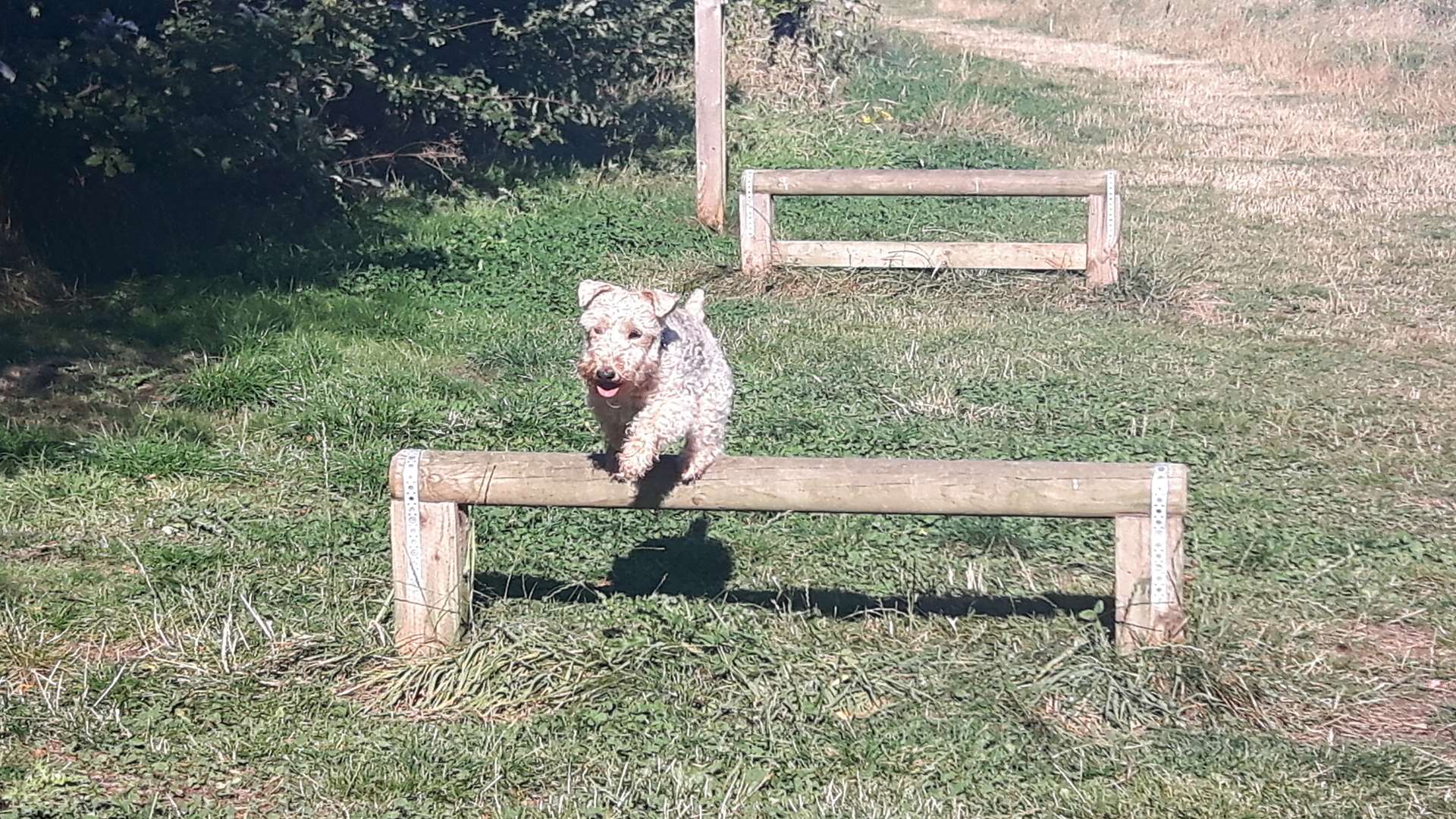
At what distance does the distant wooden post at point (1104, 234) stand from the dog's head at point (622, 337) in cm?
664

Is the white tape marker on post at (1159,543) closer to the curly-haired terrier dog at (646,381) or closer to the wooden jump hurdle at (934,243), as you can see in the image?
the curly-haired terrier dog at (646,381)

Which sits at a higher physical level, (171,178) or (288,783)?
(171,178)

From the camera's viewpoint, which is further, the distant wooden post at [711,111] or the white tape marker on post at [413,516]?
the distant wooden post at [711,111]

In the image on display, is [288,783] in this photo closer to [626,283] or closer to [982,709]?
[982,709]

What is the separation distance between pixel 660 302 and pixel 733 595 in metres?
1.42

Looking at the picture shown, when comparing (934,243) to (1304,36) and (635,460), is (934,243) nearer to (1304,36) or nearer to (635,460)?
(635,460)

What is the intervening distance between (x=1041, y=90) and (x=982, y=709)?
58.4ft

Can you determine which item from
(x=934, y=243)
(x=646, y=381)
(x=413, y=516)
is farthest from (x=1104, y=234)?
(x=413, y=516)

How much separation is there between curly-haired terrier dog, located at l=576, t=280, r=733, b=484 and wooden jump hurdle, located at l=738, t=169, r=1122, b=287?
598 centimetres

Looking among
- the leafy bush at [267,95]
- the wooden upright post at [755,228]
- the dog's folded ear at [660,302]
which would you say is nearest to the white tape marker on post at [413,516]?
the dog's folded ear at [660,302]

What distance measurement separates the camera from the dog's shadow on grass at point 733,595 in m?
5.83

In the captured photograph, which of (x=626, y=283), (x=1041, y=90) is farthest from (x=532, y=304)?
(x=1041, y=90)

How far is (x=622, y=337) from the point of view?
15.9ft

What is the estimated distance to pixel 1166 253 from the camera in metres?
12.4
